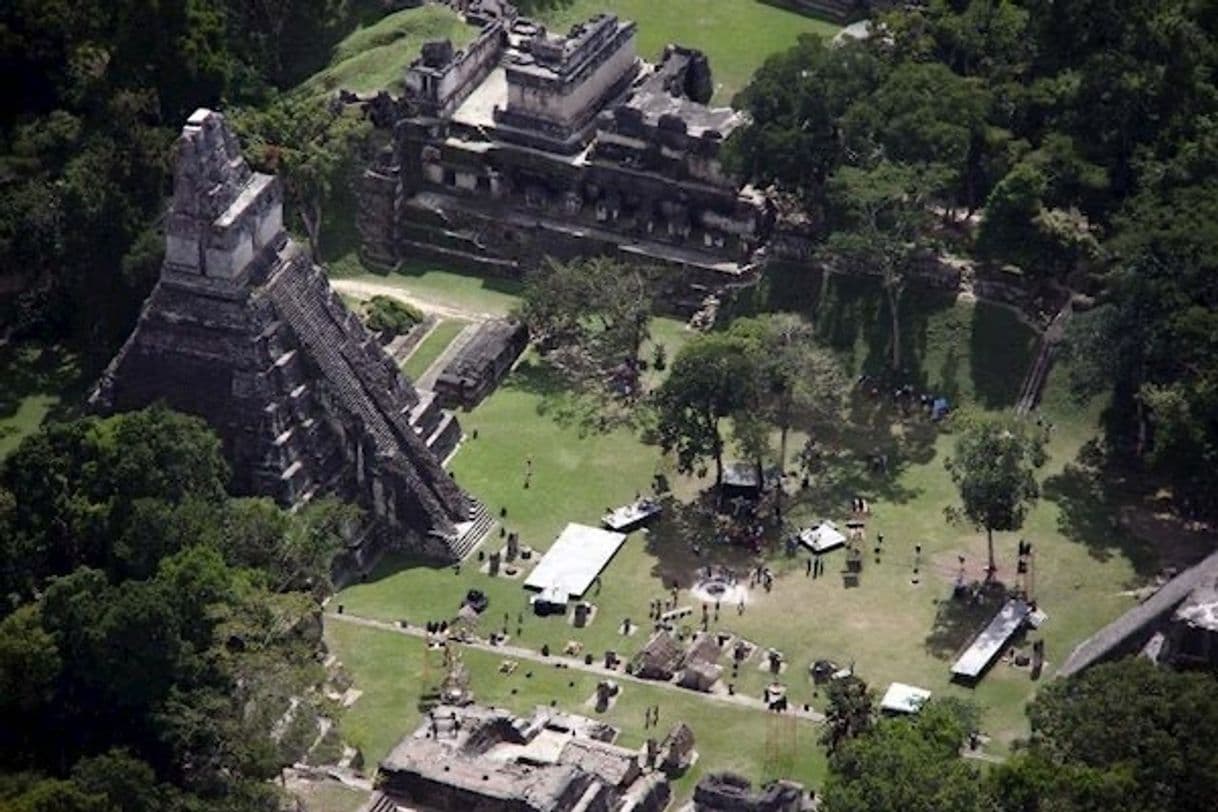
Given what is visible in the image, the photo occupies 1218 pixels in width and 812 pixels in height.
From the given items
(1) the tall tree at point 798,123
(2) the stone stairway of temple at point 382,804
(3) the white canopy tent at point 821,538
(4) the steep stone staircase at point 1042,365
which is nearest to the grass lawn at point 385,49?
(1) the tall tree at point 798,123

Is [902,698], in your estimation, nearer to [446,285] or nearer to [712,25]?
[446,285]

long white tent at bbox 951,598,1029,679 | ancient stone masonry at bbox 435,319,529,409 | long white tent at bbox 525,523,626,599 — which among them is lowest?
ancient stone masonry at bbox 435,319,529,409

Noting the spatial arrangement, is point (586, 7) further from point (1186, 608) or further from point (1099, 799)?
point (1099, 799)

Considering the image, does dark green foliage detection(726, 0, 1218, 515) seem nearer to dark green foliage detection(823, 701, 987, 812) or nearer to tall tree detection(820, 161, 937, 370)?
tall tree detection(820, 161, 937, 370)

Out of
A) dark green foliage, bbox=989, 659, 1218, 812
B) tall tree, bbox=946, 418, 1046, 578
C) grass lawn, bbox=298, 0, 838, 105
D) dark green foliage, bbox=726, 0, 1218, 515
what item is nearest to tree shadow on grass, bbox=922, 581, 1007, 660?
tall tree, bbox=946, 418, 1046, 578

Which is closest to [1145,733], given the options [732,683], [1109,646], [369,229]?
[1109,646]
